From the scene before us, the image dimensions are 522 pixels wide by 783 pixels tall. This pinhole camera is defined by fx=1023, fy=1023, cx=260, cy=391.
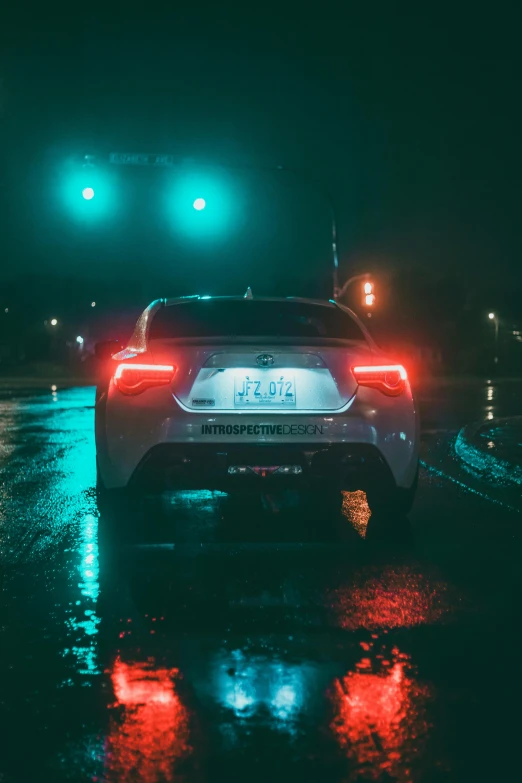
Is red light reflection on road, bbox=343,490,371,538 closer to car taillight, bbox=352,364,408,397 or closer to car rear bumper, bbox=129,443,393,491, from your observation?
car rear bumper, bbox=129,443,393,491

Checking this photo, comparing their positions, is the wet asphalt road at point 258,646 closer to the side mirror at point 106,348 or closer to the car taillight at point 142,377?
the car taillight at point 142,377

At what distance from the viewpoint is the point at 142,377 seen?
6.49 meters

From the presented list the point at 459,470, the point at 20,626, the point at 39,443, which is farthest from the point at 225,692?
the point at 39,443

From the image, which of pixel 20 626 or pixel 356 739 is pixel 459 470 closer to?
pixel 20 626

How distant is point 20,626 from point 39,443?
32.6 ft

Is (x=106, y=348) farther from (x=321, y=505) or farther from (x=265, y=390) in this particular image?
(x=265, y=390)

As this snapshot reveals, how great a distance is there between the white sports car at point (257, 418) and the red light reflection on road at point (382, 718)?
214 cm

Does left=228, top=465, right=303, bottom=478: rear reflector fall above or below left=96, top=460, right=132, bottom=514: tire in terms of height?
above

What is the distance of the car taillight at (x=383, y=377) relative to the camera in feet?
21.5

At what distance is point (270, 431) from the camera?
6340 millimetres

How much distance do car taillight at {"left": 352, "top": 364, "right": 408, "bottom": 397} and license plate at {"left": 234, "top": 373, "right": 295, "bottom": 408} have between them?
1.48ft

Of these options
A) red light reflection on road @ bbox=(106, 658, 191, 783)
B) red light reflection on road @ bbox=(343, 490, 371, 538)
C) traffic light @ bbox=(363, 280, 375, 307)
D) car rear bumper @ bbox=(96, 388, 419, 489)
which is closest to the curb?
red light reflection on road @ bbox=(343, 490, 371, 538)

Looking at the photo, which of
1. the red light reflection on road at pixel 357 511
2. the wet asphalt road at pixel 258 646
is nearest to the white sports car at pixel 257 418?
the wet asphalt road at pixel 258 646

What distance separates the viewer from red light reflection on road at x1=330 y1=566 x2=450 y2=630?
504 cm
